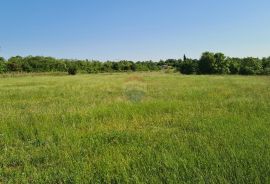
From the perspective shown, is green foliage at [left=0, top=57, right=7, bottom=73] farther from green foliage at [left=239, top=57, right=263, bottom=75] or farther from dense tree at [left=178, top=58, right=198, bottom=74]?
green foliage at [left=239, top=57, right=263, bottom=75]

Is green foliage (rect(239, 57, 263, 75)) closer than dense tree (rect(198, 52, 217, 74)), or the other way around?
green foliage (rect(239, 57, 263, 75))

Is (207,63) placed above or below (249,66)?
above

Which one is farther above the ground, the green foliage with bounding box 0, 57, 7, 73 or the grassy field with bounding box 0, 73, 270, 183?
the green foliage with bounding box 0, 57, 7, 73

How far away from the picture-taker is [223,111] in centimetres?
1236

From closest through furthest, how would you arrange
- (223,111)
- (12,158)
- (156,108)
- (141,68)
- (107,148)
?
(12,158) < (107,148) < (223,111) < (156,108) < (141,68)

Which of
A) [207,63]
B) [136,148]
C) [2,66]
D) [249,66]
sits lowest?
[136,148]

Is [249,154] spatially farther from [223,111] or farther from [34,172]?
[223,111]

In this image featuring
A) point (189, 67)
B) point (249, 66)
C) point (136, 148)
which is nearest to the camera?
point (136, 148)

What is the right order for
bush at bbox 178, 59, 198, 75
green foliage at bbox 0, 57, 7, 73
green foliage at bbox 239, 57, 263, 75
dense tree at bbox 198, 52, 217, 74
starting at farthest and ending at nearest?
1. bush at bbox 178, 59, 198, 75
2. dense tree at bbox 198, 52, 217, 74
3. green foliage at bbox 239, 57, 263, 75
4. green foliage at bbox 0, 57, 7, 73

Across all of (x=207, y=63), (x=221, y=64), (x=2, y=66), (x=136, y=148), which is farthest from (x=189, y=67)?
(x=136, y=148)

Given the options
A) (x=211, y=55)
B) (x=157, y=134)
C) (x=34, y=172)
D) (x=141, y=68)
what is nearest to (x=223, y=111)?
(x=157, y=134)

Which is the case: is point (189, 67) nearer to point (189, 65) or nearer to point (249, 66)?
point (189, 65)

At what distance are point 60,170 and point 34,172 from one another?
432 mm

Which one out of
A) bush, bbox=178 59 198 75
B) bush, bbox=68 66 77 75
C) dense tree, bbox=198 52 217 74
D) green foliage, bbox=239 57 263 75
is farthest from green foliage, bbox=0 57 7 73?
green foliage, bbox=239 57 263 75
